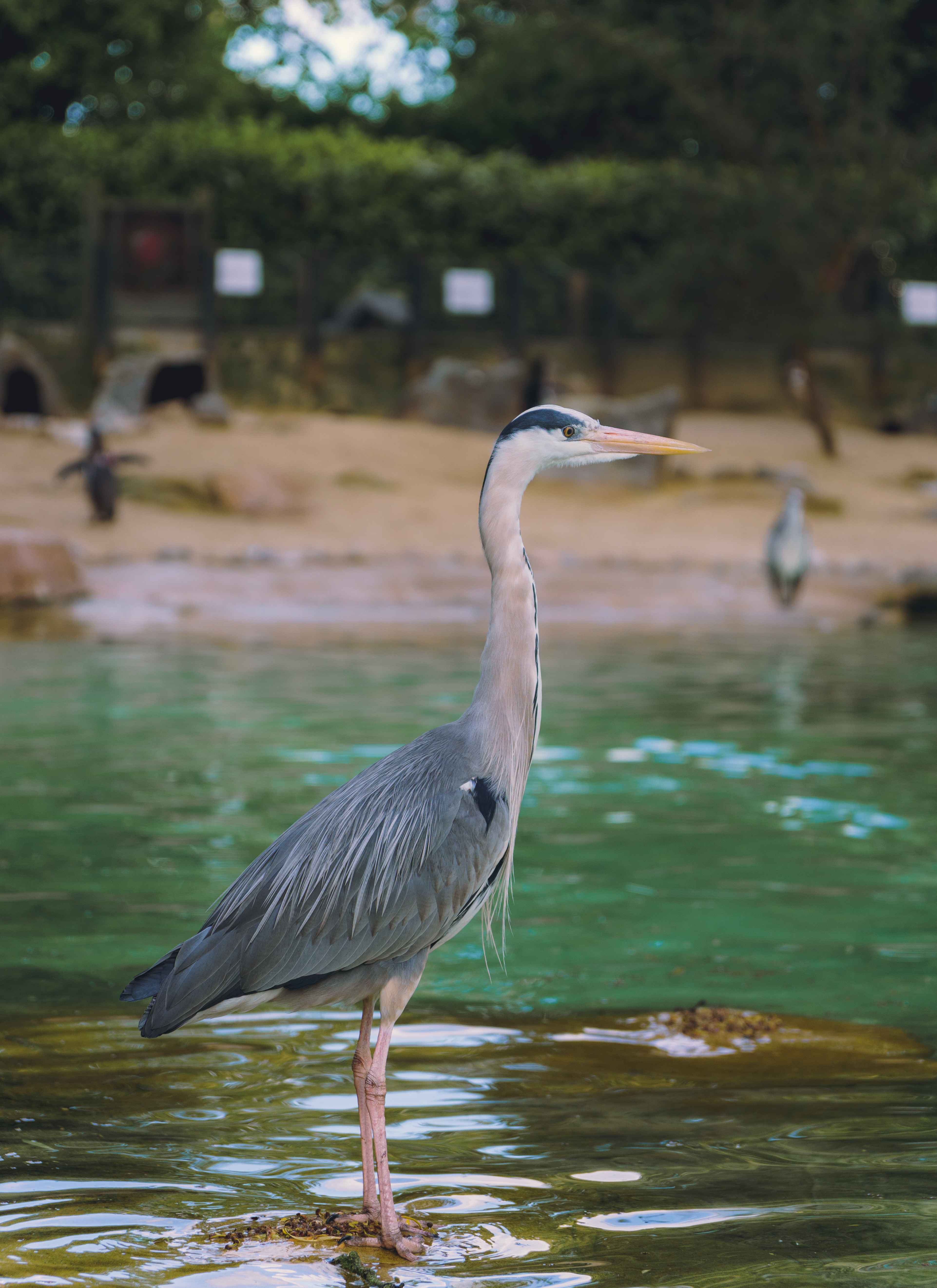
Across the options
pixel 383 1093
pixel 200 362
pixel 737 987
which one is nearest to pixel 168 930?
pixel 737 987

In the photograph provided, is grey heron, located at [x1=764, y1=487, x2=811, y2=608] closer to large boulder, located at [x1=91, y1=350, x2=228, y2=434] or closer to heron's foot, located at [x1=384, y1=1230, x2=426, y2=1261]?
large boulder, located at [x1=91, y1=350, x2=228, y2=434]

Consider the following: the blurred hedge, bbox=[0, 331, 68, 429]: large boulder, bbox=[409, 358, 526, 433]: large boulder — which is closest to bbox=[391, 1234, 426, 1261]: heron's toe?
bbox=[0, 331, 68, 429]: large boulder

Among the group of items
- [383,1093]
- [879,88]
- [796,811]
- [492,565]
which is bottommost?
[796,811]

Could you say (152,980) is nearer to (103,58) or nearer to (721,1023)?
(721,1023)

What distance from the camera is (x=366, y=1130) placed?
370 cm

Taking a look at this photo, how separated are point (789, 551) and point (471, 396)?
9.21 metres

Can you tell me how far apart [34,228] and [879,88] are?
1283 cm

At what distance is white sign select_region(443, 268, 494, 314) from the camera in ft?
86.5

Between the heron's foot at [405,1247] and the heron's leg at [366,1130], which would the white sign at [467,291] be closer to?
the heron's leg at [366,1130]

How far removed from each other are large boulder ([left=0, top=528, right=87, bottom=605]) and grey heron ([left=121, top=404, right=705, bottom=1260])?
41.5ft

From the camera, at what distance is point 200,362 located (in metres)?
24.2

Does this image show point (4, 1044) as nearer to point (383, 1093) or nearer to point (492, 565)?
point (383, 1093)

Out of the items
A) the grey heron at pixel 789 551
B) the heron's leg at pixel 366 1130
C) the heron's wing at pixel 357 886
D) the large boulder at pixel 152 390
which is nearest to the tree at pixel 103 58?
the large boulder at pixel 152 390

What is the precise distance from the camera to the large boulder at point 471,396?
81.1 feet
